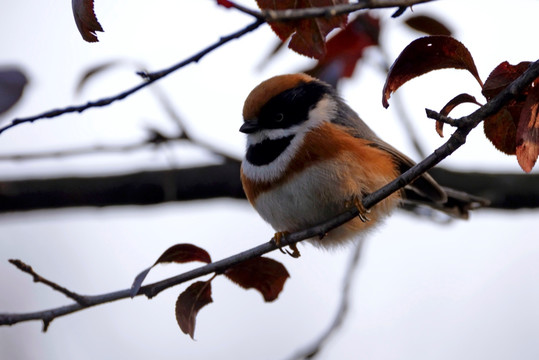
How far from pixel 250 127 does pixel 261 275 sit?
1.08 metres

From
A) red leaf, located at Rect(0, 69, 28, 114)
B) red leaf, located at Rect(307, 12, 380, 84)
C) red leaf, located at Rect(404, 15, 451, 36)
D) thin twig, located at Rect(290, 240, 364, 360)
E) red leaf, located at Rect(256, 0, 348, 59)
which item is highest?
red leaf, located at Rect(0, 69, 28, 114)

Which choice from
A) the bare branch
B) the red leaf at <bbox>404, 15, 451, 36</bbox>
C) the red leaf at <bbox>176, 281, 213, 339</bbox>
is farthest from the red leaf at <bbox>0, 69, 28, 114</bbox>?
the red leaf at <bbox>404, 15, 451, 36</bbox>

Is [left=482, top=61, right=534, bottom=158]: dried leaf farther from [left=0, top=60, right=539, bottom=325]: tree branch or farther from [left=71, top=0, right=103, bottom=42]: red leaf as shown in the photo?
[left=71, top=0, right=103, bottom=42]: red leaf

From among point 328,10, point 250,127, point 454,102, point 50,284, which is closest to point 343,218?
point 454,102

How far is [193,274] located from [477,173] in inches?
137

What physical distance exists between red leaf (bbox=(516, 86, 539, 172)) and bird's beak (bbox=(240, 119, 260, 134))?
205cm

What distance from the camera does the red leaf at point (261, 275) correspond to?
12.0ft

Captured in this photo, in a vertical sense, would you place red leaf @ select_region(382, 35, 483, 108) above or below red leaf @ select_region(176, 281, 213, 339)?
above

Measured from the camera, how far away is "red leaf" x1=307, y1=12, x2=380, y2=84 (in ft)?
Answer: 16.3

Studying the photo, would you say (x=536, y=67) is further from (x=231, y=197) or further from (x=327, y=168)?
(x=231, y=197)

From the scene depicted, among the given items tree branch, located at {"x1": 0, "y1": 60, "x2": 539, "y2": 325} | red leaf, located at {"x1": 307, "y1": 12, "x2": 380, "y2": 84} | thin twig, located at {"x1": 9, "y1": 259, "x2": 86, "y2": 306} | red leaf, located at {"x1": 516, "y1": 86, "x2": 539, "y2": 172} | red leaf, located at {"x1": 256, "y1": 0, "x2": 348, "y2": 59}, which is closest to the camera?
tree branch, located at {"x1": 0, "y1": 60, "x2": 539, "y2": 325}

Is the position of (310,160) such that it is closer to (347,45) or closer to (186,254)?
(186,254)

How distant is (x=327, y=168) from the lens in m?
4.19

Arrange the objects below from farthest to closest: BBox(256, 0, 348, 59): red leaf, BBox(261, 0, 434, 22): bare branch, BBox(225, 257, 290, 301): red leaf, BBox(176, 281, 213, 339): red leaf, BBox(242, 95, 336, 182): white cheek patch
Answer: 1. BBox(242, 95, 336, 182): white cheek patch
2. BBox(225, 257, 290, 301): red leaf
3. BBox(176, 281, 213, 339): red leaf
4. BBox(256, 0, 348, 59): red leaf
5. BBox(261, 0, 434, 22): bare branch
